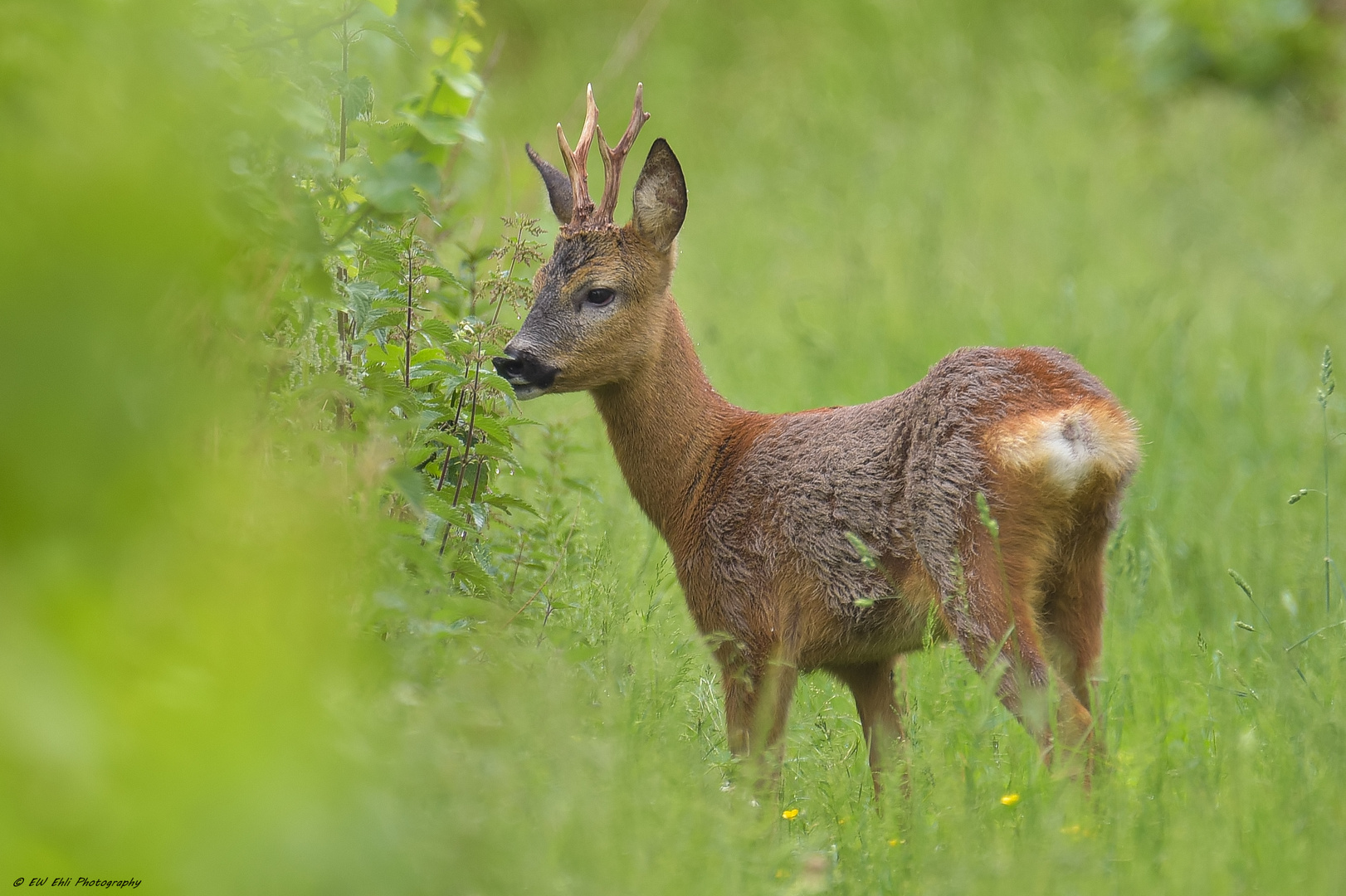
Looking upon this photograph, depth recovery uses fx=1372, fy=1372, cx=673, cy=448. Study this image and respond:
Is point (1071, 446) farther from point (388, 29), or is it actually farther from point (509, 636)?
point (388, 29)

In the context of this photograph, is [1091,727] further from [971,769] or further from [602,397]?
[602,397]

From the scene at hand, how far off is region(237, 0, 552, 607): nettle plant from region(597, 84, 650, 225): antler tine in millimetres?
531

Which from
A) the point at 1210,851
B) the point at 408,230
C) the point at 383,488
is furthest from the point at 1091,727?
the point at 408,230

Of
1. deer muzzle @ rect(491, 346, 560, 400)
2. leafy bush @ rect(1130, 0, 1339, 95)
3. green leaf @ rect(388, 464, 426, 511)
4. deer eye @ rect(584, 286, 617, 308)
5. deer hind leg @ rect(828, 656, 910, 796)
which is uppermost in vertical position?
leafy bush @ rect(1130, 0, 1339, 95)

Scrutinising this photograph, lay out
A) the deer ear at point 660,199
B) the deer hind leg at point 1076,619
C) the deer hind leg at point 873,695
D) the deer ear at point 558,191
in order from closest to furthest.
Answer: the deer hind leg at point 1076,619 → the deer hind leg at point 873,695 → the deer ear at point 660,199 → the deer ear at point 558,191

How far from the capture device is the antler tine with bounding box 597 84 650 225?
3906 millimetres

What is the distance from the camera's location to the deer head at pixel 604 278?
3875mm

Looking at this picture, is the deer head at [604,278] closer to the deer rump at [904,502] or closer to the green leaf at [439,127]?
the deer rump at [904,502]

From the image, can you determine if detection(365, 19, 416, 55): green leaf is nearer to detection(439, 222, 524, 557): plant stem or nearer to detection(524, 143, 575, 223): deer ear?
detection(439, 222, 524, 557): plant stem

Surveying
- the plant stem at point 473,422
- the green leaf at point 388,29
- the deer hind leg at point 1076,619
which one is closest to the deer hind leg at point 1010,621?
the deer hind leg at point 1076,619

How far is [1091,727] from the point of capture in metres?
2.92

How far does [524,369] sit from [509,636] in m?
1.27

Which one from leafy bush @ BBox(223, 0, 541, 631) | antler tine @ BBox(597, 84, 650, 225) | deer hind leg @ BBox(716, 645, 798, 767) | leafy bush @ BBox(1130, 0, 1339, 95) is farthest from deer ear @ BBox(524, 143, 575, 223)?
leafy bush @ BBox(1130, 0, 1339, 95)

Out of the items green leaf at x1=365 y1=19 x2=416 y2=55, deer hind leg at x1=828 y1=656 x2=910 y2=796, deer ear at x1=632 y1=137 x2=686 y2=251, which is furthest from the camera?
deer ear at x1=632 y1=137 x2=686 y2=251
